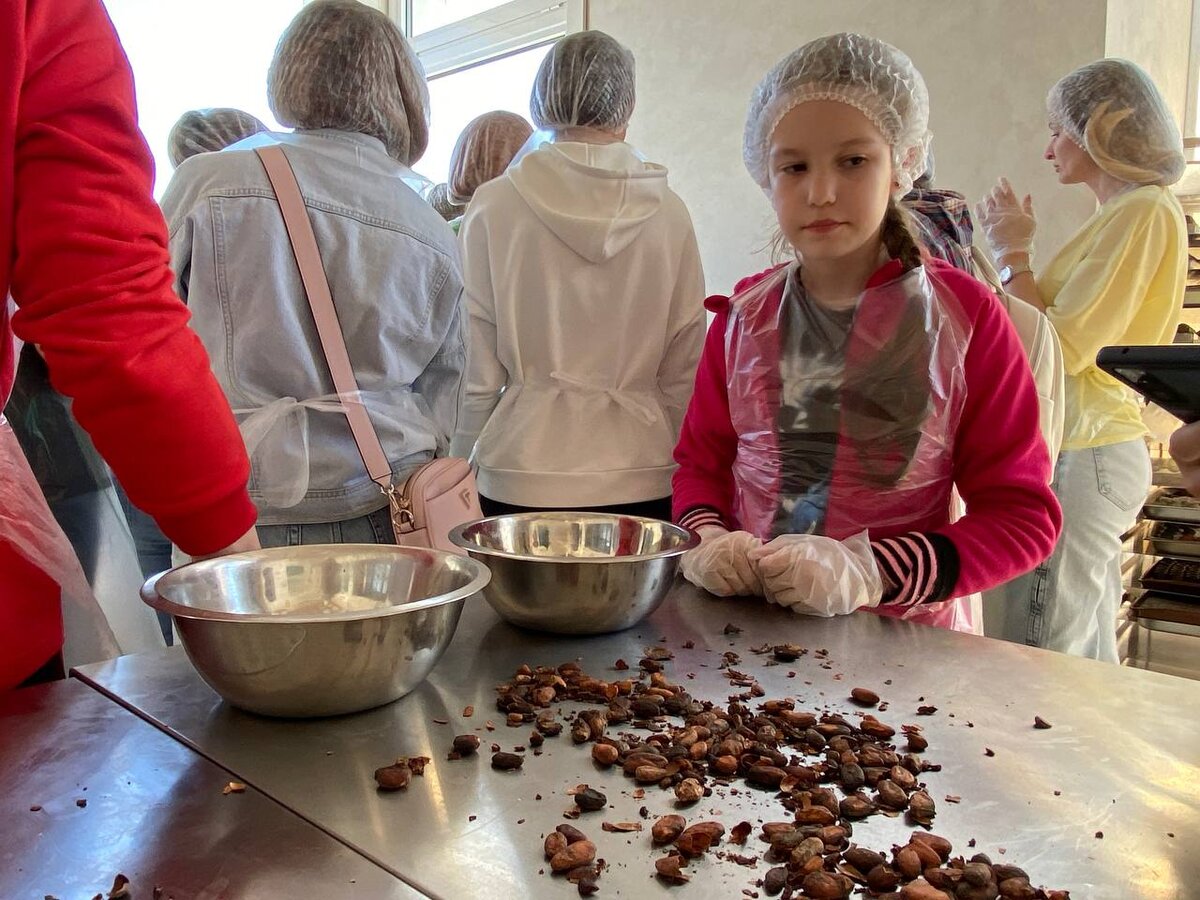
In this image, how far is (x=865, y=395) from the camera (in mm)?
1299

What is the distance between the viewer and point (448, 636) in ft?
2.72

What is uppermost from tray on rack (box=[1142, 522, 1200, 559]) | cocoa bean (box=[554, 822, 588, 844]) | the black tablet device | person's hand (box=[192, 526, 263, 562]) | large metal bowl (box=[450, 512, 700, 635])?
the black tablet device

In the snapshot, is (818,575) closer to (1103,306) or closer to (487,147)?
(1103,306)

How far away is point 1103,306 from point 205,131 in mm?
2430

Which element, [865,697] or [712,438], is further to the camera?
[712,438]

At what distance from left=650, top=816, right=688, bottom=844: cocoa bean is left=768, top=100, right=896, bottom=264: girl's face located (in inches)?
37.0

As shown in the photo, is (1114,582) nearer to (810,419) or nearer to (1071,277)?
(1071,277)

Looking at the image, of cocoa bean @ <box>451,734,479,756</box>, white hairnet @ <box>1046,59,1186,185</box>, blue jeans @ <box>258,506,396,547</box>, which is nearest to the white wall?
white hairnet @ <box>1046,59,1186,185</box>

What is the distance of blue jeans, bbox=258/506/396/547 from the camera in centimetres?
144

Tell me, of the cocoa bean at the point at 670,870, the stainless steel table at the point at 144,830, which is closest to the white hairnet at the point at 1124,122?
the cocoa bean at the point at 670,870

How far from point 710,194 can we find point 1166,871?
3547 mm

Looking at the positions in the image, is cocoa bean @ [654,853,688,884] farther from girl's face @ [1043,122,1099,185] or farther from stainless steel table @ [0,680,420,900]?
girl's face @ [1043,122,1099,185]

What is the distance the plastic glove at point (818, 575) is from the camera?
1.09 m

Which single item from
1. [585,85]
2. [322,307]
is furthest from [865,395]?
[585,85]
